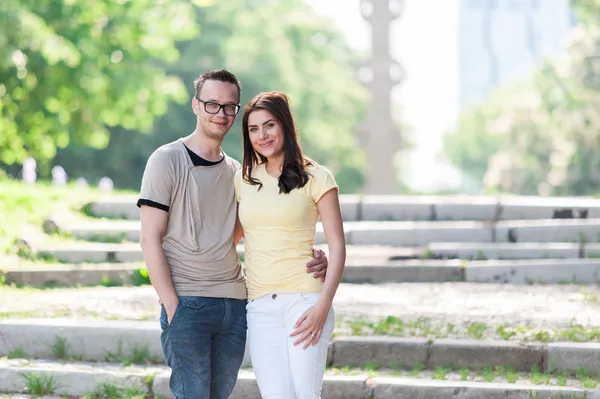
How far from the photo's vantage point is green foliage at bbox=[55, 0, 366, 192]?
100 ft

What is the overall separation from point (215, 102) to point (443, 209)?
353 inches

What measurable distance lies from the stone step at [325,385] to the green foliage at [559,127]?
79.7ft

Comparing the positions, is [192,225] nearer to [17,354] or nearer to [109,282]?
[17,354]

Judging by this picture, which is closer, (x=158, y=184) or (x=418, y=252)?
(x=158, y=184)

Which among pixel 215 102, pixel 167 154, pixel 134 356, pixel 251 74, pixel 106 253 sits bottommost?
pixel 134 356

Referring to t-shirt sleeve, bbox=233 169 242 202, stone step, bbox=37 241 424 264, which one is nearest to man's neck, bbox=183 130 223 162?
t-shirt sleeve, bbox=233 169 242 202

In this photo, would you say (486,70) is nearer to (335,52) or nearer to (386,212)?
(335,52)

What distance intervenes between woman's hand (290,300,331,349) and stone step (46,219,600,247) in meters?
7.54

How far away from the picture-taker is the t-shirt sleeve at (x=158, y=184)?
3.90 meters

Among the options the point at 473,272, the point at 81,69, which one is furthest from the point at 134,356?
the point at 81,69

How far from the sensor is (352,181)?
39812 millimetres

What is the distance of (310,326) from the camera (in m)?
3.82

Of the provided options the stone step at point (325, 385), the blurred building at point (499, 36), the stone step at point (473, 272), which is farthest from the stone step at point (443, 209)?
the blurred building at point (499, 36)

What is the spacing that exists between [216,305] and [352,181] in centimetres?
3599
